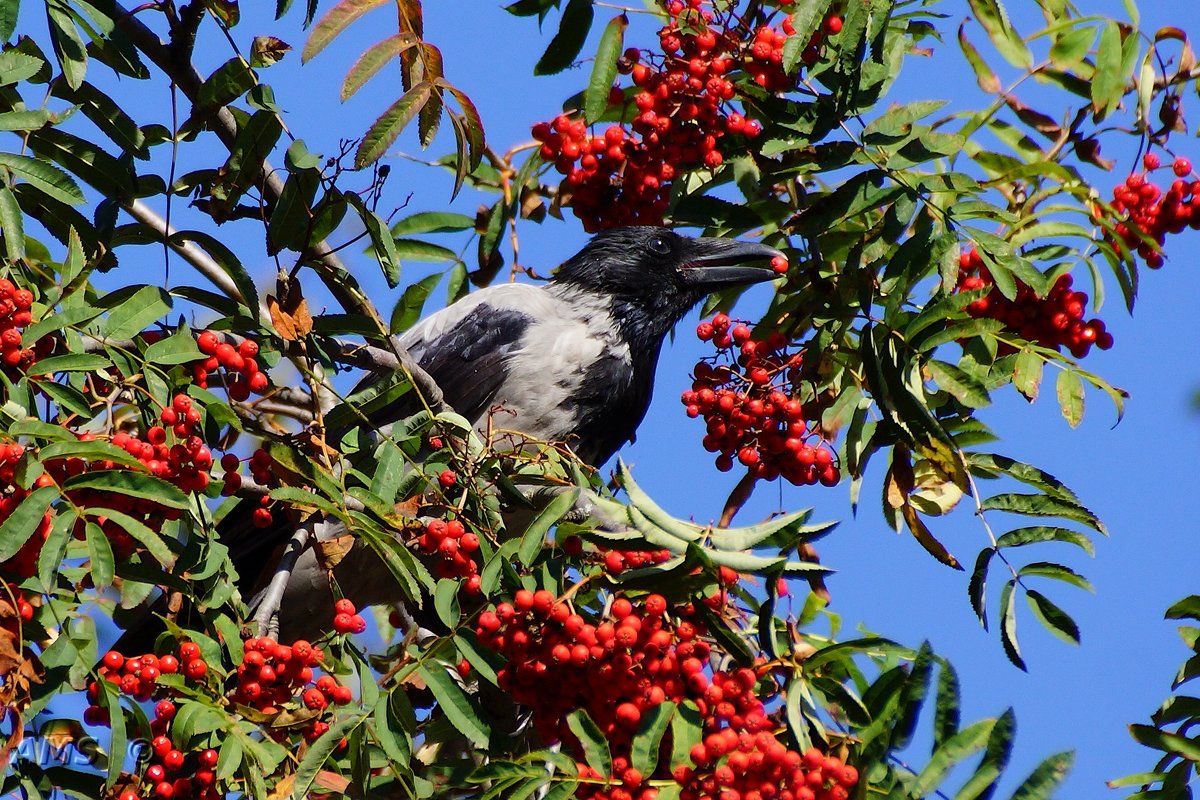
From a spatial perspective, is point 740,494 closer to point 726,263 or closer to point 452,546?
point 452,546

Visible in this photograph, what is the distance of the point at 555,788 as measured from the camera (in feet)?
9.22

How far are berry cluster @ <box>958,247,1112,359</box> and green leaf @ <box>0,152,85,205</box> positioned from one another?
235cm

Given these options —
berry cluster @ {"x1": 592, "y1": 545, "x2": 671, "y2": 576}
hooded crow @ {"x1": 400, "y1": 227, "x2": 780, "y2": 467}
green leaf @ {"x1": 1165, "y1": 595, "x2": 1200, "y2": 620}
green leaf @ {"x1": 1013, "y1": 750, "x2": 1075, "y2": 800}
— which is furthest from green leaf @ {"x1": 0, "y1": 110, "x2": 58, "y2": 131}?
green leaf @ {"x1": 1165, "y1": 595, "x2": 1200, "y2": 620}

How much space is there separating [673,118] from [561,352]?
169 centimetres

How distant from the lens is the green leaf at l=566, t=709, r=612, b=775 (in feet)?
9.18

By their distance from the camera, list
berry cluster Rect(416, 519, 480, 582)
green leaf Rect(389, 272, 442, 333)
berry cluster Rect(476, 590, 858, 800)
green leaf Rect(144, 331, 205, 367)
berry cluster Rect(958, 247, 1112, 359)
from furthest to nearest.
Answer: green leaf Rect(389, 272, 442, 333) < berry cluster Rect(958, 247, 1112, 359) < berry cluster Rect(416, 519, 480, 582) < green leaf Rect(144, 331, 205, 367) < berry cluster Rect(476, 590, 858, 800)

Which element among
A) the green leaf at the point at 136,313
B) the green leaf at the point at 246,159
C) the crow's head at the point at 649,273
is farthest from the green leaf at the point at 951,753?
the crow's head at the point at 649,273

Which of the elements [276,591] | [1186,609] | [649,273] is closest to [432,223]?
[649,273]

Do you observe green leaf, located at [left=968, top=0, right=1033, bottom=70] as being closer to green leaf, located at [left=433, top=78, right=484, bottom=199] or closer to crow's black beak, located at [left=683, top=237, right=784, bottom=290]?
crow's black beak, located at [left=683, top=237, right=784, bottom=290]

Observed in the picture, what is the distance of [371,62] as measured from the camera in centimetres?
344

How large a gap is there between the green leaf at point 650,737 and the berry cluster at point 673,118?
1.74 m

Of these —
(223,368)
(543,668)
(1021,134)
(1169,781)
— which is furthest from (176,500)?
(1021,134)

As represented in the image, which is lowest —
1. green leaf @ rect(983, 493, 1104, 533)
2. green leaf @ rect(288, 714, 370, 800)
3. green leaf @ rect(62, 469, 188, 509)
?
green leaf @ rect(288, 714, 370, 800)

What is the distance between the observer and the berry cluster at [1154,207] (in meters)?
4.10
